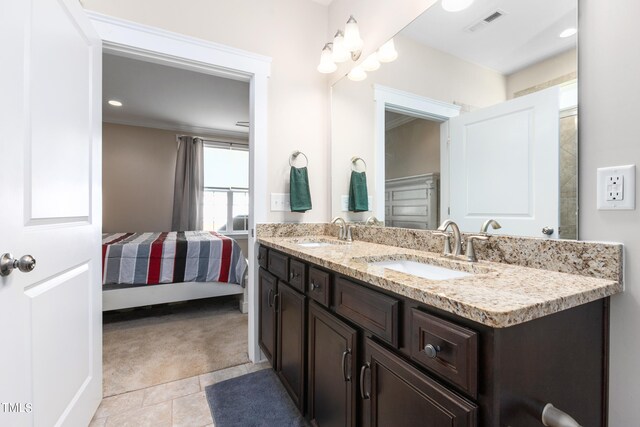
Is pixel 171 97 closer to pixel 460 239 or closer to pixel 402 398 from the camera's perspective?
pixel 460 239

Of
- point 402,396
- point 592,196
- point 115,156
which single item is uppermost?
point 115,156

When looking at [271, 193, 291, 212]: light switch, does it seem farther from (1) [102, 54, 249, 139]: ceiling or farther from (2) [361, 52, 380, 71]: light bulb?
(1) [102, 54, 249, 139]: ceiling

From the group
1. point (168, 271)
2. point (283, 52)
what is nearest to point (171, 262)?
point (168, 271)

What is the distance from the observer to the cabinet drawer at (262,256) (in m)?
1.80

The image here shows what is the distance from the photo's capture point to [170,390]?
1646 millimetres

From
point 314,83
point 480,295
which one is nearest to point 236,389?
point 480,295

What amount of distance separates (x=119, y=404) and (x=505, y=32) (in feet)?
8.22

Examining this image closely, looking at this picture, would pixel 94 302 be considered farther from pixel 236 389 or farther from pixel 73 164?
pixel 236 389

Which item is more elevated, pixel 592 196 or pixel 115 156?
pixel 115 156

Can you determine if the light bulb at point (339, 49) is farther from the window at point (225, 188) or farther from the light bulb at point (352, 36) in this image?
the window at point (225, 188)

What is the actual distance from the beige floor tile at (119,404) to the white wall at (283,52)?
4.20 ft

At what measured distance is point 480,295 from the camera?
65 centimetres

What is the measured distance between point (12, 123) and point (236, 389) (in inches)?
61.6

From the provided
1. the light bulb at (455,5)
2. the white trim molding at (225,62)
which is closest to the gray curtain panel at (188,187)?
the white trim molding at (225,62)
